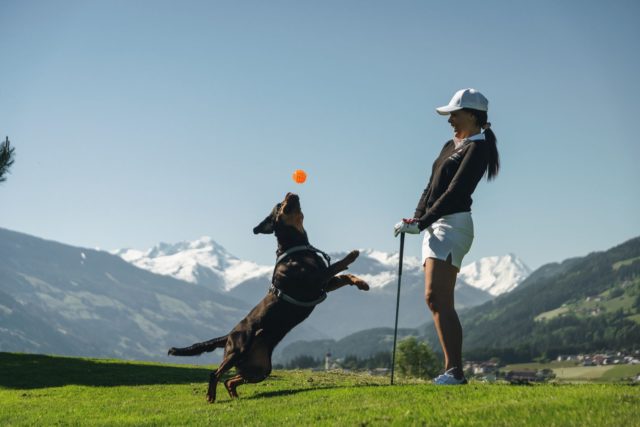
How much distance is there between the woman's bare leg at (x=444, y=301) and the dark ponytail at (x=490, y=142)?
1.65 metres

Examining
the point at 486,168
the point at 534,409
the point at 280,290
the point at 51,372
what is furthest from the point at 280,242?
the point at 51,372

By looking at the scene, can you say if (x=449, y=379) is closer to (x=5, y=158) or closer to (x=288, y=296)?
(x=288, y=296)

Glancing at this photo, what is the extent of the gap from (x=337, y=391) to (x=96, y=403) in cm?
539

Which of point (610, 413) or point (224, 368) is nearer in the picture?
point (610, 413)

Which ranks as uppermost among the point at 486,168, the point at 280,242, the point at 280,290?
the point at 486,168

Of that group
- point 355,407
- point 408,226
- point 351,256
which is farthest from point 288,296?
point 355,407

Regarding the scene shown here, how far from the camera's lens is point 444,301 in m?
10.8

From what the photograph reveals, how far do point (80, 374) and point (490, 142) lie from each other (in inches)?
641

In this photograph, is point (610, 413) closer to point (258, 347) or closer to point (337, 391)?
point (337, 391)

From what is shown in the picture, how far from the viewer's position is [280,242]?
37.3 ft

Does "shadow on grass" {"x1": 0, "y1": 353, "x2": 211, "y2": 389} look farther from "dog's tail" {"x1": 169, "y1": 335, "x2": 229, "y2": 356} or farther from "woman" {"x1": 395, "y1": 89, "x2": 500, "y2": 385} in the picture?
"woman" {"x1": 395, "y1": 89, "x2": 500, "y2": 385}

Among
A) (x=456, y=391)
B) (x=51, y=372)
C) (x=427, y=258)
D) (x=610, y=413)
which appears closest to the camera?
(x=610, y=413)

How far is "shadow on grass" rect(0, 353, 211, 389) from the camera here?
67.3ft

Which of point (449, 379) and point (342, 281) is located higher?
point (342, 281)
